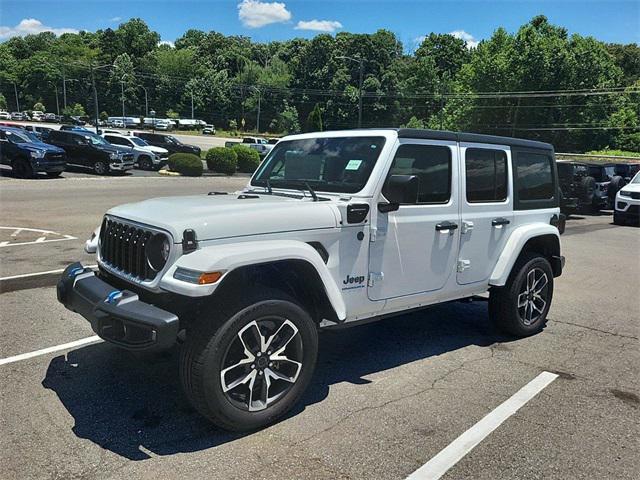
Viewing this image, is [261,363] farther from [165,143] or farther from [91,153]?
[165,143]

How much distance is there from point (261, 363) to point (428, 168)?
2132 millimetres

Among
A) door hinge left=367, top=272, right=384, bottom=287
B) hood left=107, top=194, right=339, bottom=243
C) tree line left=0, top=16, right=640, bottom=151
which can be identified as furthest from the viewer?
tree line left=0, top=16, right=640, bottom=151

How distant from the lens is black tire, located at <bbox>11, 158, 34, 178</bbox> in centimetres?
2067

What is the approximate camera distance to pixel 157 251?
335cm

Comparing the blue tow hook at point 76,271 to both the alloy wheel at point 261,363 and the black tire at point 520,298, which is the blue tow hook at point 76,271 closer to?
the alloy wheel at point 261,363

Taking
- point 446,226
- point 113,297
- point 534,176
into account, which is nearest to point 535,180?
point 534,176

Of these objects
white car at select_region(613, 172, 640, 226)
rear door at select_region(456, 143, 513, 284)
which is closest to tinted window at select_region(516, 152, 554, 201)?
rear door at select_region(456, 143, 513, 284)

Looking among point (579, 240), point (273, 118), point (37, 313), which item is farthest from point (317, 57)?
point (37, 313)

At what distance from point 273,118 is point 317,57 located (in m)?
15.6

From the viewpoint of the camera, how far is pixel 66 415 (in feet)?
11.7

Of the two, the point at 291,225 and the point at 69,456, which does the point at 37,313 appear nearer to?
the point at 69,456

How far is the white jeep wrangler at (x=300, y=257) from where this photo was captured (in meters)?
3.20

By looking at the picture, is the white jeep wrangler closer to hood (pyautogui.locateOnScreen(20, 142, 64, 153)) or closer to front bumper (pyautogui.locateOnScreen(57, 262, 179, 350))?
front bumper (pyautogui.locateOnScreen(57, 262, 179, 350))

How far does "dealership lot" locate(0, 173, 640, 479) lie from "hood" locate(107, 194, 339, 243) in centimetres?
127
